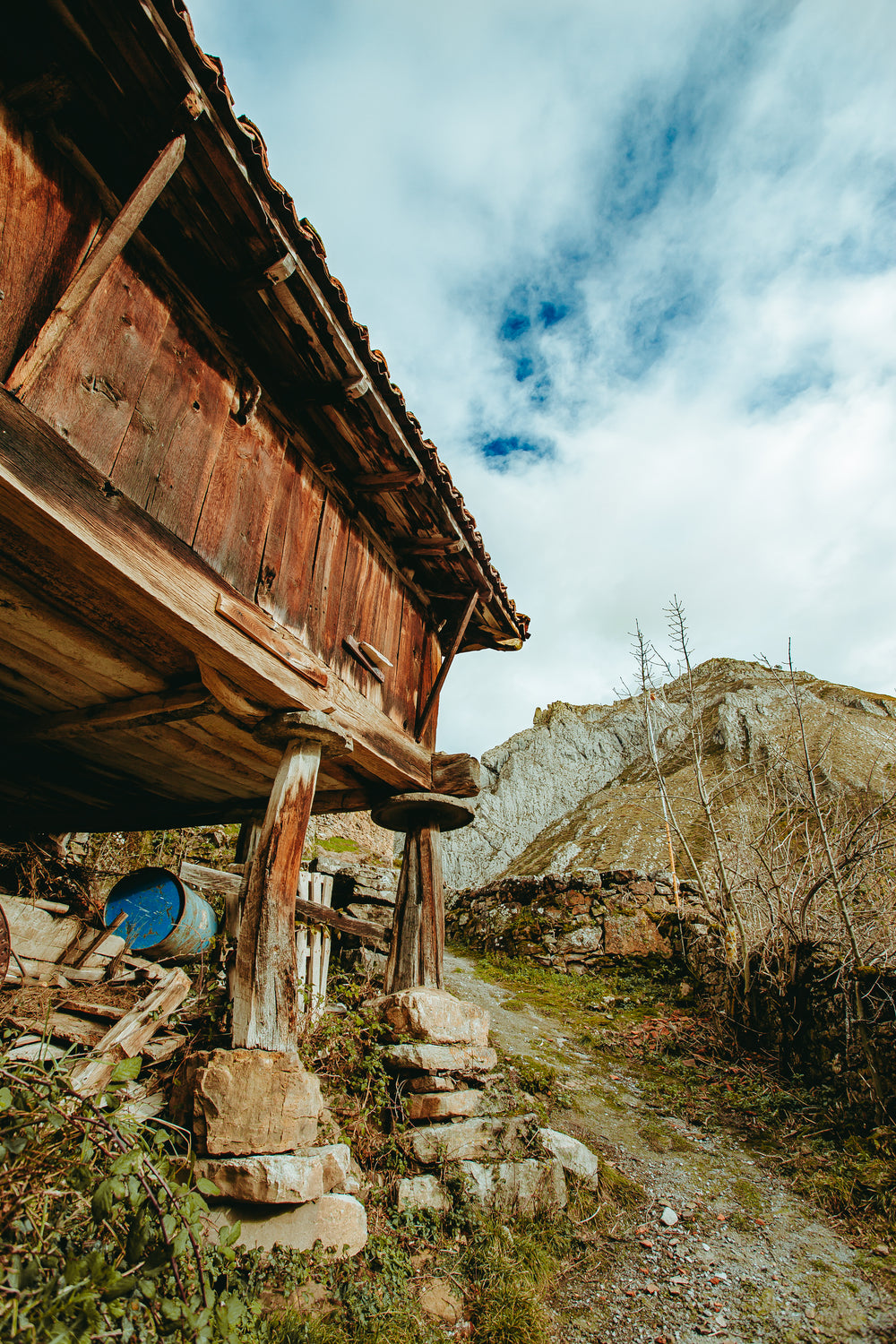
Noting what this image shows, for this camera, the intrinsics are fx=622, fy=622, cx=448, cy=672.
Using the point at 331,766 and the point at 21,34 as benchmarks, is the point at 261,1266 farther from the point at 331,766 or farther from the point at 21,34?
the point at 21,34

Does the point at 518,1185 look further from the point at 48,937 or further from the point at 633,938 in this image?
the point at 633,938

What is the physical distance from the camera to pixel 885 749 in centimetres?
2589

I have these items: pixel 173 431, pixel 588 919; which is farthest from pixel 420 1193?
pixel 588 919

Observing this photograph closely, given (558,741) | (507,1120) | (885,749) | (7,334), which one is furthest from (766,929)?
(558,741)

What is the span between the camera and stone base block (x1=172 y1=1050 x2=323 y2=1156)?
2662 millimetres

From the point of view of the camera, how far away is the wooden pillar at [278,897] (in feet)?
9.96

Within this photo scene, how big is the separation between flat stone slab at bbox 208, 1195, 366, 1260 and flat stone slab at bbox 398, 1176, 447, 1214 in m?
0.40

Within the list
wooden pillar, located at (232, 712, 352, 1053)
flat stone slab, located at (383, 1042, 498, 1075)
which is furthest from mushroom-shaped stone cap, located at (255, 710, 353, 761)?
flat stone slab, located at (383, 1042, 498, 1075)

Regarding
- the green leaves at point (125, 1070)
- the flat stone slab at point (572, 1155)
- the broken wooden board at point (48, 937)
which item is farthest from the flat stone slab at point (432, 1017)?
the green leaves at point (125, 1070)

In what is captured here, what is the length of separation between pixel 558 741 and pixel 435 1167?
44.2m

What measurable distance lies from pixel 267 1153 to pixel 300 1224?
32 cm

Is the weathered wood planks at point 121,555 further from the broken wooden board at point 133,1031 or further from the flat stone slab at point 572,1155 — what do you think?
the flat stone slab at point 572,1155

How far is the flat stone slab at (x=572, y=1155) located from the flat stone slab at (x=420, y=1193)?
2.60ft

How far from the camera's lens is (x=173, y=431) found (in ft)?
9.88
